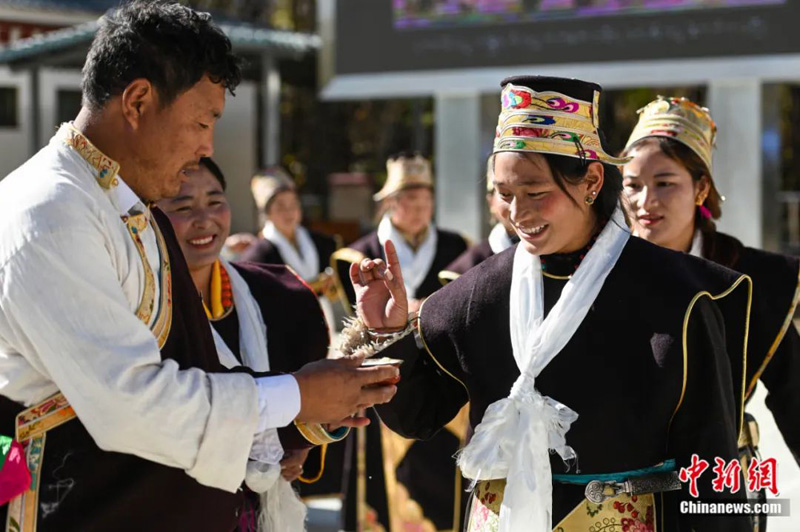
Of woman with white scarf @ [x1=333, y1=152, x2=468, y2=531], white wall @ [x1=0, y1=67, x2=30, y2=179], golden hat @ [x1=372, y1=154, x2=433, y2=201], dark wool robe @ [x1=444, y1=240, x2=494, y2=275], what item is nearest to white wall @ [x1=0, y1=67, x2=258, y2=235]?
white wall @ [x1=0, y1=67, x2=30, y2=179]

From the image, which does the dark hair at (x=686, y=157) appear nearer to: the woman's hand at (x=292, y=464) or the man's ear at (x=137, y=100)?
the woman's hand at (x=292, y=464)

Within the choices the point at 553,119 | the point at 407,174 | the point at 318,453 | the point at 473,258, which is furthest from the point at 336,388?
the point at 407,174

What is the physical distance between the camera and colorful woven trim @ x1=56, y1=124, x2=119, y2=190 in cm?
195

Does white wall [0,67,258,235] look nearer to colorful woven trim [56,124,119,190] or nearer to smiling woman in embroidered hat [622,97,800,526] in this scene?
smiling woman in embroidered hat [622,97,800,526]

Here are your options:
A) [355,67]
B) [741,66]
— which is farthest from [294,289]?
[355,67]

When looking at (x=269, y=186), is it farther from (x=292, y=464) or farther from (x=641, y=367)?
(x=641, y=367)

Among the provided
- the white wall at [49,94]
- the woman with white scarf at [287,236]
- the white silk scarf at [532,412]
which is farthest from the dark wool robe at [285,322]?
the white wall at [49,94]

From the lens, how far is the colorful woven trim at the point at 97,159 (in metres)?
1.95

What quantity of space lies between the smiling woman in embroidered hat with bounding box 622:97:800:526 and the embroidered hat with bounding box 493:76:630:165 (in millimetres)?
A: 757

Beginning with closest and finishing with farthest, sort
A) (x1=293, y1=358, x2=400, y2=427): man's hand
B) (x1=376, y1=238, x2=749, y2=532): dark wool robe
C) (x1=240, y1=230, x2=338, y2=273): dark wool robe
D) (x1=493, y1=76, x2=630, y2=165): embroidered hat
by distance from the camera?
1. (x1=293, y1=358, x2=400, y2=427): man's hand
2. (x1=376, y1=238, x2=749, y2=532): dark wool robe
3. (x1=493, y1=76, x2=630, y2=165): embroidered hat
4. (x1=240, y1=230, x2=338, y2=273): dark wool robe

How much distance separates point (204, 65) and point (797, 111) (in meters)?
20.9

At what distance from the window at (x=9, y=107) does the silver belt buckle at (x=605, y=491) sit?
16519 millimetres

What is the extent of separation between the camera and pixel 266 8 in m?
24.1

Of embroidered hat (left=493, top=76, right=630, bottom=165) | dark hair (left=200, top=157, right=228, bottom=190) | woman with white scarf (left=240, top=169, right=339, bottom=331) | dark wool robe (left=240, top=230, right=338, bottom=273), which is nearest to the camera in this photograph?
embroidered hat (left=493, top=76, right=630, bottom=165)
